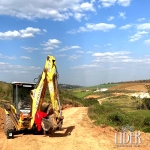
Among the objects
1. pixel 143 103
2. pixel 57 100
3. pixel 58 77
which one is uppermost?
→ pixel 58 77

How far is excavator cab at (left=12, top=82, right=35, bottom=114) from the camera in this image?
41.8 ft

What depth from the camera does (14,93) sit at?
511 inches

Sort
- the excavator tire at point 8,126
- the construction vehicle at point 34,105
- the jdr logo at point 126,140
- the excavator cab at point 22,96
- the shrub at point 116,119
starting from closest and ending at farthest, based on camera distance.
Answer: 1. the jdr logo at point 126,140
2. the construction vehicle at point 34,105
3. the excavator tire at point 8,126
4. the excavator cab at point 22,96
5. the shrub at point 116,119

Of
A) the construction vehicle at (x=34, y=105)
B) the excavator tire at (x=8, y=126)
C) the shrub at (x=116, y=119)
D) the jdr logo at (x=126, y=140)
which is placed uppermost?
the construction vehicle at (x=34, y=105)

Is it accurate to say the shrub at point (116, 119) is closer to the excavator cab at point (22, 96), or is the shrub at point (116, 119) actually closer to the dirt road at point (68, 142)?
the dirt road at point (68, 142)

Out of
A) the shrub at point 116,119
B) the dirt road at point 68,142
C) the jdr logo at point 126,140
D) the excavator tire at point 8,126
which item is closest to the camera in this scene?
the dirt road at point 68,142

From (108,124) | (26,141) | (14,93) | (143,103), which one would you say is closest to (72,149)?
(26,141)

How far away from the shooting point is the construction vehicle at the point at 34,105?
11023mm

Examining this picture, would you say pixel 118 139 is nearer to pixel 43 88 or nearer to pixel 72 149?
pixel 72 149

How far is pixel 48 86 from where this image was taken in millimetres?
11297

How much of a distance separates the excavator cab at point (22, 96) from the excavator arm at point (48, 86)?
3.53 ft

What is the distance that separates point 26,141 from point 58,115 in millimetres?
1892

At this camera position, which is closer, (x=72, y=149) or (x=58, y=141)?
(x=72, y=149)

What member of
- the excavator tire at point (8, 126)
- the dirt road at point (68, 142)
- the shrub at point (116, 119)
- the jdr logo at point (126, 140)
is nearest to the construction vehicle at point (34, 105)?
the excavator tire at point (8, 126)
